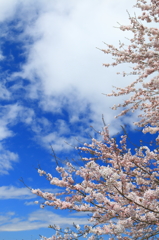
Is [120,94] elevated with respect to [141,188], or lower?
elevated

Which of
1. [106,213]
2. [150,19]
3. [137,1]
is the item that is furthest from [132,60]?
[106,213]

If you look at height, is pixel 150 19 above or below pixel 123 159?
above

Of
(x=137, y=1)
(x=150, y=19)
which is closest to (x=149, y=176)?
(x=150, y=19)

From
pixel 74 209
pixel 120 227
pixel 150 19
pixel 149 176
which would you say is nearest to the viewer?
pixel 120 227

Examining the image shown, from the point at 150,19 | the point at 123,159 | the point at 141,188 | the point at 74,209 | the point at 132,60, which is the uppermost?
the point at 150,19

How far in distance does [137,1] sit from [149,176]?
530 cm

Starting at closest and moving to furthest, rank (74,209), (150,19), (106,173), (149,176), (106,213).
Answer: (106,173)
(106,213)
(74,209)
(150,19)
(149,176)

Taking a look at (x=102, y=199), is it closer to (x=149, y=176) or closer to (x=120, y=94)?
(x=149, y=176)

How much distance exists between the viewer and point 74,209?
539cm

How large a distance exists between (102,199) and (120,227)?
634 mm

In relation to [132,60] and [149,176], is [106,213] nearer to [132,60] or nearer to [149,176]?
[149,176]

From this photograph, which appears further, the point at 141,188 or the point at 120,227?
the point at 141,188

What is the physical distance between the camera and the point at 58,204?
18.0 ft

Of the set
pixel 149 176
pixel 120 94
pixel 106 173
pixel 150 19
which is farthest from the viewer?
pixel 120 94
